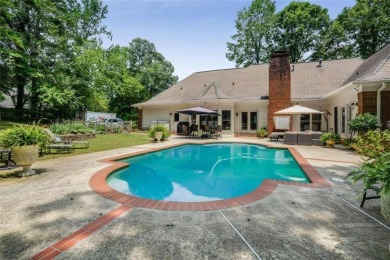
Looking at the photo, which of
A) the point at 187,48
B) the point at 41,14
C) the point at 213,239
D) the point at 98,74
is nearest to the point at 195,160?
the point at 213,239

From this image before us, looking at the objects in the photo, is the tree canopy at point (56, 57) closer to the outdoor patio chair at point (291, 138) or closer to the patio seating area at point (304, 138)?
the outdoor patio chair at point (291, 138)

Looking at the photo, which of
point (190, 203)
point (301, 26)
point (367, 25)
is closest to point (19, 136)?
point (190, 203)

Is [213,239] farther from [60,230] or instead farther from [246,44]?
[246,44]

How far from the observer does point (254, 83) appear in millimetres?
20422

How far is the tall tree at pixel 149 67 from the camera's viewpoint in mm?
37697

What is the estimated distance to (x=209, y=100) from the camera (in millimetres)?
18266

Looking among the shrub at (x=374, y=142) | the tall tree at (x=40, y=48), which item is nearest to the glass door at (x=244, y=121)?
the shrub at (x=374, y=142)

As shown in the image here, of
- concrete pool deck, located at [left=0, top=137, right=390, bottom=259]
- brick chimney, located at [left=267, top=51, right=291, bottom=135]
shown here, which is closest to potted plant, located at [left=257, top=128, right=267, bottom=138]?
brick chimney, located at [left=267, top=51, right=291, bottom=135]

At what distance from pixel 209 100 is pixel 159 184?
1307cm

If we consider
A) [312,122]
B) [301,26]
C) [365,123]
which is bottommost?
[365,123]

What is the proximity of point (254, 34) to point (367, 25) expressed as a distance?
584 inches

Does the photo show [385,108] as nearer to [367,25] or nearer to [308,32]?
[367,25]

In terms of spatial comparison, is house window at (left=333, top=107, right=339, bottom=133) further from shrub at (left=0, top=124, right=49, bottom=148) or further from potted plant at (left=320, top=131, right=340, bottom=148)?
shrub at (left=0, top=124, right=49, bottom=148)

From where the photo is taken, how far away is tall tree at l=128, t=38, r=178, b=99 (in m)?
37.7
